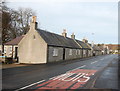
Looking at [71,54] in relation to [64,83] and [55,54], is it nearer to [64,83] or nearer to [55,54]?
[55,54]

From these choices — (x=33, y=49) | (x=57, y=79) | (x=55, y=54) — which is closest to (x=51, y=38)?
(x=55, y=54)

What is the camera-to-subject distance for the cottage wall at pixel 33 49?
2588 centimetres

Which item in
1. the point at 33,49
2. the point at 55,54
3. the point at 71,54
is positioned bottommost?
the point at 71,54

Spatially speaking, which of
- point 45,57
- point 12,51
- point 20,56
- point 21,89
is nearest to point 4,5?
point 12,51

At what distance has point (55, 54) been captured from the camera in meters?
29.3

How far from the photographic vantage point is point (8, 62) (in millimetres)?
24797

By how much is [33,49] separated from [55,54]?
494cm

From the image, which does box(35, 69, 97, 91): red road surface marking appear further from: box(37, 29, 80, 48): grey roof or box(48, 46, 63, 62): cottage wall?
box(37, 29, 80, 48): grey roof

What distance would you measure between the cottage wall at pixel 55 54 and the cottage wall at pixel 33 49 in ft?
4.82

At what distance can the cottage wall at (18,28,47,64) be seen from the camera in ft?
84.9

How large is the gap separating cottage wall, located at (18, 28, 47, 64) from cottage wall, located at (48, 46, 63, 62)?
4.82 ft

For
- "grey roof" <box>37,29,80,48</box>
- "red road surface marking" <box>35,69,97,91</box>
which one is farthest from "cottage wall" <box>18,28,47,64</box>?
"red road surface marking" <box>35,69,97,91</box>

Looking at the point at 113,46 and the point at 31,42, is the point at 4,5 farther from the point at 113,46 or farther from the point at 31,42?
the point at 113,46

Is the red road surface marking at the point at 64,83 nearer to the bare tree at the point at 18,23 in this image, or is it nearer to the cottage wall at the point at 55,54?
the cottage wall at the point at 55,54
